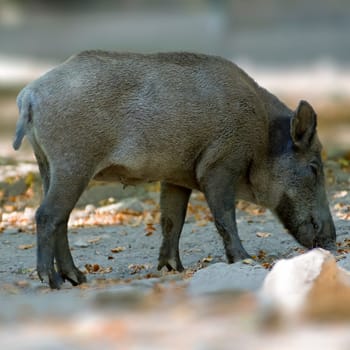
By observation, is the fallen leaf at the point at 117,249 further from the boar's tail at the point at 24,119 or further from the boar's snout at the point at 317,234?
the boar's tail at the point at 24,119

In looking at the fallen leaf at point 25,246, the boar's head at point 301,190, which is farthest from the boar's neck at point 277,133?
the fallen leaf at point 25,246

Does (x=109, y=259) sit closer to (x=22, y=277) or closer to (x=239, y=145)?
(x=22, y=277)

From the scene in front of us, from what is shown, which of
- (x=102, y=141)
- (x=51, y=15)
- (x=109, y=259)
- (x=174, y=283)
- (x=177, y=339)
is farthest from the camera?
(x=51, y=15)

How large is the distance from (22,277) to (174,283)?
223cm

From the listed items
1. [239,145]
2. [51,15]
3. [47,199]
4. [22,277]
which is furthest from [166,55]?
[51,15]

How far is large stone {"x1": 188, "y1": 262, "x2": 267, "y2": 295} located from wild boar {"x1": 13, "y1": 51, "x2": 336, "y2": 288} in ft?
4.16

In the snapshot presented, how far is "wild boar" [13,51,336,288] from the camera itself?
778cm

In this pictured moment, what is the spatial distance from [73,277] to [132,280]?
904 millimetres

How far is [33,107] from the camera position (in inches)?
308

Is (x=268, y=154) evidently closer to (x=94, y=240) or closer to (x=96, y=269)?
(x=96, y=269)

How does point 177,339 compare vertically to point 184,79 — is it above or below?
below

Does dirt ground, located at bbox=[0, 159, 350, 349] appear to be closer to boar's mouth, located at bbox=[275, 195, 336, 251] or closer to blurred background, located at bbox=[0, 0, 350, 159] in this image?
boar's mouth, located at bbox=[275, 195, 336, 251]

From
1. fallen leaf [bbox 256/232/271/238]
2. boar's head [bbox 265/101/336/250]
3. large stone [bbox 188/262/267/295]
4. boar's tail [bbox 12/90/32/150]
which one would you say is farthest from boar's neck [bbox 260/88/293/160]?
boar's tail [bbox 12/90/32/150]

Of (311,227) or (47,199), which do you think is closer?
(47,199)
